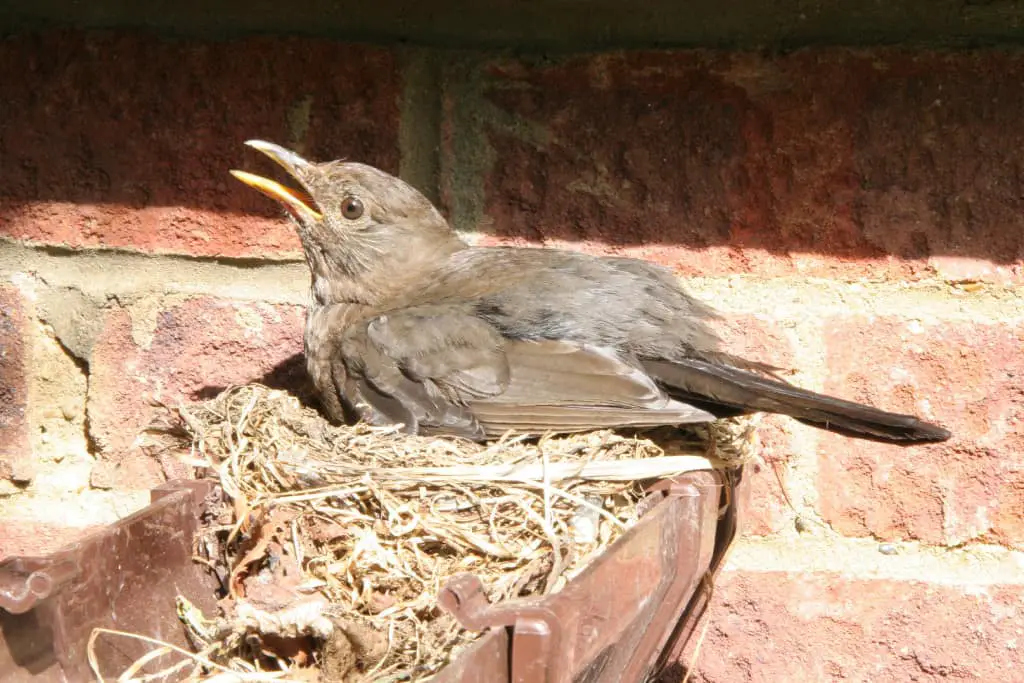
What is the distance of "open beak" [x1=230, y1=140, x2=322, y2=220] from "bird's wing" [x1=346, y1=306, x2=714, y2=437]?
0.28 m

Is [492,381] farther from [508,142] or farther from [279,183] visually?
[279,183]

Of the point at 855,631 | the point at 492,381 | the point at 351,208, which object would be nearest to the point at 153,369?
the point at 351,208

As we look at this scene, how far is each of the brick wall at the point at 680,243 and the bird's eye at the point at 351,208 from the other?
119 millimetres

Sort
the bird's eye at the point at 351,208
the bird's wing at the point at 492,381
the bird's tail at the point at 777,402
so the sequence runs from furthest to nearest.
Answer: the bird's eye at the point at 351,208, the bird's wing at the point at 492,381, the bird's tail at the point at 777,402

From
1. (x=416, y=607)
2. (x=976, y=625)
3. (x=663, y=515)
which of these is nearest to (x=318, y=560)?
(x=416, y=607)

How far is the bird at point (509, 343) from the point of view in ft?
6.46

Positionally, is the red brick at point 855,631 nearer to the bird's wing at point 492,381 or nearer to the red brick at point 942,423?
the red brick at point 942,423

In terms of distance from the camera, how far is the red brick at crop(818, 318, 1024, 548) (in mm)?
2010

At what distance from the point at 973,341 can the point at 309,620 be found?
3.82ft

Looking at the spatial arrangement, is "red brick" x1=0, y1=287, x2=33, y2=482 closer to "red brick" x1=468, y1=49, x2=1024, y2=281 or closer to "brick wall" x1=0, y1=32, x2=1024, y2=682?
"brick wall" x1=0, y1=32, x2=1024, y2=682

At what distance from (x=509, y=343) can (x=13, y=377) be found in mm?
842

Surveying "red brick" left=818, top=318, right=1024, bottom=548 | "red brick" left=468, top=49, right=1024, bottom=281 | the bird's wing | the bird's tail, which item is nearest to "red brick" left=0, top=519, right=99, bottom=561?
the bird's wing

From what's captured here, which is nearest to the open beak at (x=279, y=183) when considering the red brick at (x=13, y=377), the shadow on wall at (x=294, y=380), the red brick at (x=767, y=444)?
the shadow on wall at (x=294, y=380)

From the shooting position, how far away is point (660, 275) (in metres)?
2.07
